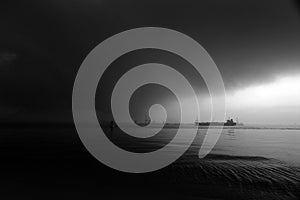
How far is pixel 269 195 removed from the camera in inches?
442

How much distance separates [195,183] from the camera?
44.1 ft

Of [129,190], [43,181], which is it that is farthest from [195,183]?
[43,181]

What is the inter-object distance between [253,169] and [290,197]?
7614 millimetres

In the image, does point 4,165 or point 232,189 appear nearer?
point 232,189

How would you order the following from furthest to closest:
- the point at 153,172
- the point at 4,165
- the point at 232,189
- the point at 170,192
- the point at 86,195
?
1. the point at 4,165
2. the point at 153,172
3. the point at 232,189
4. the point at 170,192
5. the point at 86,195

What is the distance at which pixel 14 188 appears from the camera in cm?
1173

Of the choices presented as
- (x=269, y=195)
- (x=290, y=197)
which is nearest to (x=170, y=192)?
(x=269, y=195)

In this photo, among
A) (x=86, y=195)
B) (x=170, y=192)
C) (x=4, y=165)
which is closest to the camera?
(x=86, y=195)

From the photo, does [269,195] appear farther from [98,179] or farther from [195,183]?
[98,179]

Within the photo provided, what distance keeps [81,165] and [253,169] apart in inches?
558

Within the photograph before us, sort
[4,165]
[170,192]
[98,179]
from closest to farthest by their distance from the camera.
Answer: [170,192]
[98,179]
[4,165]

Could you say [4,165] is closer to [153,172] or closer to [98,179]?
[98,179]

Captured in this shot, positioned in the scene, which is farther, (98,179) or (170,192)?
(98,179)

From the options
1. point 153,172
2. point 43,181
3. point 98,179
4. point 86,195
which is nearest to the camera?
point 86,195
